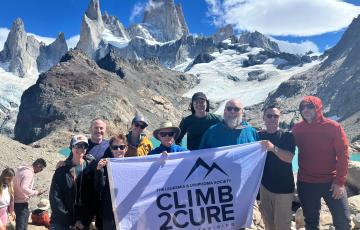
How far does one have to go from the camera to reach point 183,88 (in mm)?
180125

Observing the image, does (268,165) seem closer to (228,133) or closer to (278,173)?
(278,173)

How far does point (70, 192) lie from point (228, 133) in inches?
112

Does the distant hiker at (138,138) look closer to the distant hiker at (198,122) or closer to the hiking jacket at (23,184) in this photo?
the distant hiker at (198,122)

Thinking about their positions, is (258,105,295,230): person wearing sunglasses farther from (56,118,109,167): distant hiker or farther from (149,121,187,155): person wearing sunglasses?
(56,118,109,167): distant hiker

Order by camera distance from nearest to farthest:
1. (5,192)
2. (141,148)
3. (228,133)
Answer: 1. (228,133)
2. (141,148)
3. (5,192)

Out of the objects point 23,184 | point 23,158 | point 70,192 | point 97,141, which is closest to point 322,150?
point 97,141

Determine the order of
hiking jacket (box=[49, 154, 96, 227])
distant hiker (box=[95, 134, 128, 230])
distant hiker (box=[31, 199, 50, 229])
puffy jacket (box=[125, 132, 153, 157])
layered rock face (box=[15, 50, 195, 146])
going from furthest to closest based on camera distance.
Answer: layered rock face (box=[15, 50, 195, 146])
distant hiker (box=[31, 199, 50, 229])
puffy jacket (box=[125, 132, 153, 157])
distant hiker (box=[95, 134, 128, 230])
hiking jacket (box=[49, 154, 96, 227])

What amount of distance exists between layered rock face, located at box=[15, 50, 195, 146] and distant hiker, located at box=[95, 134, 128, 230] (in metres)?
68.8

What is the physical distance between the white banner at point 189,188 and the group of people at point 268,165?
0.64ft

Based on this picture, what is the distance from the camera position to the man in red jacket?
7.24 metres

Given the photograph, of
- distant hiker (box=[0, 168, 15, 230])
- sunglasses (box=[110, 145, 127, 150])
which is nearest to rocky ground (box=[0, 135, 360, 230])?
distant hiker (box=[0, 168, 15, 230])

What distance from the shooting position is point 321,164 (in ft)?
24.2

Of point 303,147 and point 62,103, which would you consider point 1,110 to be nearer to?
point 62,103

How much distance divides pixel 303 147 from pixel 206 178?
1.77m
